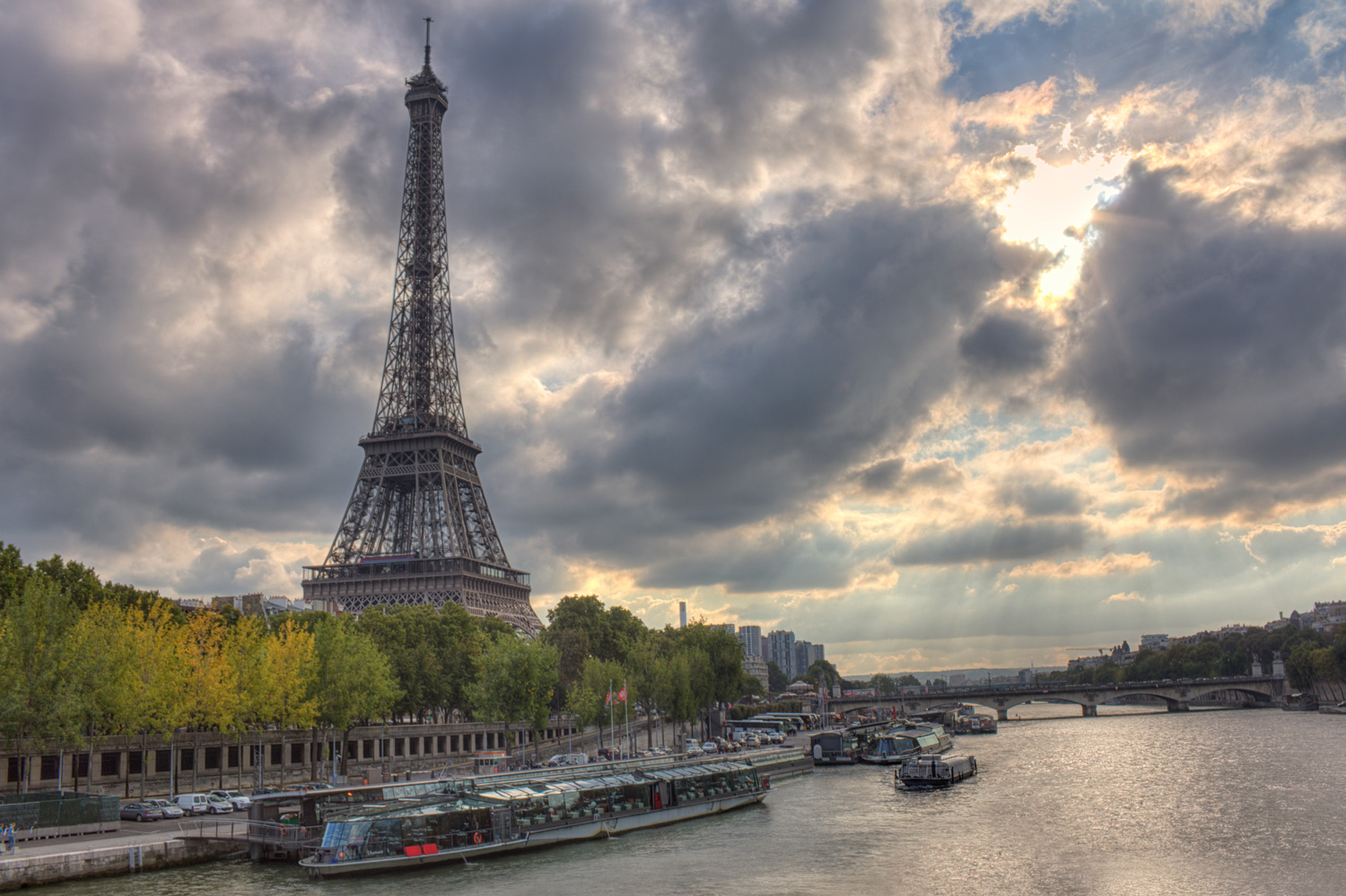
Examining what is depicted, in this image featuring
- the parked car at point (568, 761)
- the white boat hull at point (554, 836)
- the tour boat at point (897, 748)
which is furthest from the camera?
the tour boat at point (897, 748)

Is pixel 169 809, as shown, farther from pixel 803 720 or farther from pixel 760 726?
pixel 803 720

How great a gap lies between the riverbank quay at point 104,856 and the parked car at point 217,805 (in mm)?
9127

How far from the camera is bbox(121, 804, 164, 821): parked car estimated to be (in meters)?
52.0

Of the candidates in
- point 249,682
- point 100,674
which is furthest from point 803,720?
point 100,674

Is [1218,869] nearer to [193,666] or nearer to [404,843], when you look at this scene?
[404,843]

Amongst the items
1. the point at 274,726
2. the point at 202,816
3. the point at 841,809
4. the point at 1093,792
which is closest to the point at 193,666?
the point at 202,816

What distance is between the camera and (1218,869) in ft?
136

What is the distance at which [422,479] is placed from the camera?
151 m

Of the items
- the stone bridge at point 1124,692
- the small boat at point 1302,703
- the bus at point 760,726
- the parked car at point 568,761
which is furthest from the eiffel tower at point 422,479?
the small boat at point 1302,703

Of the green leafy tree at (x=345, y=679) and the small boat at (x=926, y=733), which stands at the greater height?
the green leafy tree at (x=345, y=679)

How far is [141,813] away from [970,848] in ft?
137

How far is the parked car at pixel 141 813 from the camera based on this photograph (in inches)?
2048

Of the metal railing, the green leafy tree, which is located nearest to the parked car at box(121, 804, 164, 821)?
the metal railing

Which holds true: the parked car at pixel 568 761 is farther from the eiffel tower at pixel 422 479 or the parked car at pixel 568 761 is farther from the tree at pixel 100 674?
the eiffel tower at pixel 422 479
